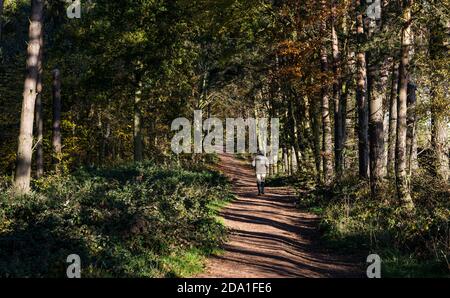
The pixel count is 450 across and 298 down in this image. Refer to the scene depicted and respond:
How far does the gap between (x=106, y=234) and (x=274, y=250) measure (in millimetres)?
4051

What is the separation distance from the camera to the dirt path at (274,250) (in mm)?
10516

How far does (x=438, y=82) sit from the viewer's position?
16.0 m

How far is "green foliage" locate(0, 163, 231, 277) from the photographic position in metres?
8.71

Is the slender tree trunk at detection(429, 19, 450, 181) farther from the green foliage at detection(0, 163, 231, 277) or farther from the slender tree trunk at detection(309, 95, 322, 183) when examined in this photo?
the slender tree trunk at detection(309, 95, 322, 183)

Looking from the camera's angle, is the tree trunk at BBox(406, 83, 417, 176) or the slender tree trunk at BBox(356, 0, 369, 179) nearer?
the slender tree trunk at BBox(356, 0, 369, 179)

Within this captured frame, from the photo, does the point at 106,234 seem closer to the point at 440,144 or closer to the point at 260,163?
the point at 440,144

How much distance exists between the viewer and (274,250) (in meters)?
12.5

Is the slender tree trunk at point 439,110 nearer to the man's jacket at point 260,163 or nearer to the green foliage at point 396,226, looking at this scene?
the green foliage at point 396,226

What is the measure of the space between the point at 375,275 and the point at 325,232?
473 cm

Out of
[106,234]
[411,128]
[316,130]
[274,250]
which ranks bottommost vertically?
[274,250]

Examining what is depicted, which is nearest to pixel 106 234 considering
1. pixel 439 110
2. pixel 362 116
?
pixel 362 116

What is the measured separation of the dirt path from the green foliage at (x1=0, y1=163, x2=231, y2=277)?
0.63 metres

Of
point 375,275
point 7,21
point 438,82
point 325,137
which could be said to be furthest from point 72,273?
point 7,21

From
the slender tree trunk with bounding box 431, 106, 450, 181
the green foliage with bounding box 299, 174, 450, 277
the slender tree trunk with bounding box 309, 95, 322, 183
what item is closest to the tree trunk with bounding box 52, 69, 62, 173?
the slender tree trunk with bounding box 309, 95, 322, 183
